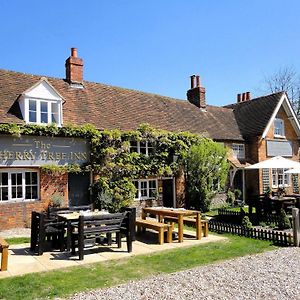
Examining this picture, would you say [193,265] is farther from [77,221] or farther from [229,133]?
[229,133]

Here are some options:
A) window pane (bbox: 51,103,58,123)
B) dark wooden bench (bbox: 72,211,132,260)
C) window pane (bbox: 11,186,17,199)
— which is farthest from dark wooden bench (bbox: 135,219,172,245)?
window pane (bbox: 51,103,58,123)

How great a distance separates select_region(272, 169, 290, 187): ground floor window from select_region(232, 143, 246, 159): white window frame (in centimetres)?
311

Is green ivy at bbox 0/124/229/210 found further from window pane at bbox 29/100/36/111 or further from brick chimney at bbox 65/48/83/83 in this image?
brick chimney at bbox 65/48/83/83

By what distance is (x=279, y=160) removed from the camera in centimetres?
1725

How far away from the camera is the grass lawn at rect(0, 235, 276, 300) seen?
6816mm

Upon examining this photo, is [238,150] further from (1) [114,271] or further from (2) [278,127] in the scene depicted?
(1) [114,271]

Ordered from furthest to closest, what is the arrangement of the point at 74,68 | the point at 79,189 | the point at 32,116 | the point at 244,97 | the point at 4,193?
the point at 244,97
the point at 74,68
the point at 79,189
the point at 32,116
the point at 4,193

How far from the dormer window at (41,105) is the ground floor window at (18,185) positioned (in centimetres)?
256

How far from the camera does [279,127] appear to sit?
27.9 meters

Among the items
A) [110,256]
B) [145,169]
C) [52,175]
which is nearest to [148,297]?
[110,256]

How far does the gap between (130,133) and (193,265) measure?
35.7 ft

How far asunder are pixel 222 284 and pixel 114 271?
2.60 m

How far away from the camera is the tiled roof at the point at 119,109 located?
57.7 ft

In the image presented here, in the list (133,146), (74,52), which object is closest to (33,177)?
(133,146)
